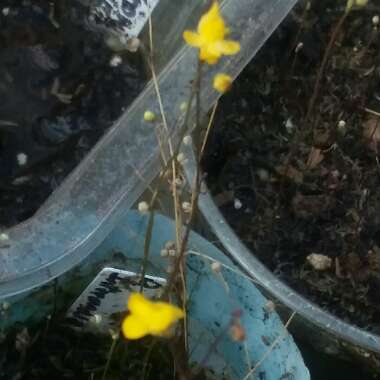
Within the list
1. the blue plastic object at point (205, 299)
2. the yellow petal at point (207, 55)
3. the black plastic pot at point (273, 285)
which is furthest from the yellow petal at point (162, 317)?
the black plastic pot at point (273, 285)

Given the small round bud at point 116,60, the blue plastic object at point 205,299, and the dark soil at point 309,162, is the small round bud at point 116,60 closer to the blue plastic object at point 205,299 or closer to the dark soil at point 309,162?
the dark soil at point 309,162

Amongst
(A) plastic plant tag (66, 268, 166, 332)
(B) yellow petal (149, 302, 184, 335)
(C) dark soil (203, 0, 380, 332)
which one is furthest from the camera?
(C) dark soil (203, 0, 380, 332)

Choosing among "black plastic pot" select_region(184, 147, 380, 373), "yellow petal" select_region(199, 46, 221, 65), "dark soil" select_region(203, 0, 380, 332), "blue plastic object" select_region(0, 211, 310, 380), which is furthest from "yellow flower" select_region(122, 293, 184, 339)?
"dark soil" select_region(203, 0, 380, 332)

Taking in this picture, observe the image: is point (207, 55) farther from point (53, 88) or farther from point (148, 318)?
point (53, 88)

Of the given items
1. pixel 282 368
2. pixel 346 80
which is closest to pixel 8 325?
pixel 282 368

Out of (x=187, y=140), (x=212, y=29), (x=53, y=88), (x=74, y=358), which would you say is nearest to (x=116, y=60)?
(x=53, y=88)

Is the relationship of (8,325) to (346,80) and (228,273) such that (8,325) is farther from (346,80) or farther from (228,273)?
(346,80)

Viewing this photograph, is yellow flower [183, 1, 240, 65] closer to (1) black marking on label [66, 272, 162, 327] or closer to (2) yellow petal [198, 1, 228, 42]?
(2) yellow petal [198, 1, 228, 42]
